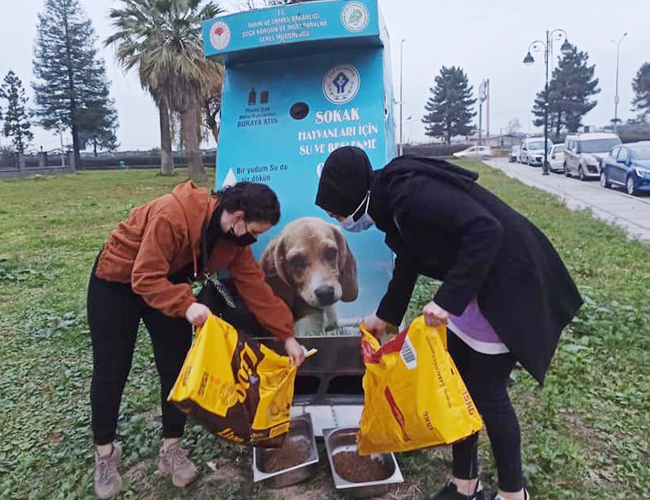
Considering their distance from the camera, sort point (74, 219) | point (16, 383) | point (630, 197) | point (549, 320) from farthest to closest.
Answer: point (630, 197) < point (74, 219) < point (16, 383) < point (549, 320)

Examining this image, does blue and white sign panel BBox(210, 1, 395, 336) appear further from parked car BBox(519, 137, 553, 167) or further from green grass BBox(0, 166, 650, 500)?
parked car BBox(519, 137, 553, 167)

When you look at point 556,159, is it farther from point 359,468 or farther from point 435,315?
point 435,315

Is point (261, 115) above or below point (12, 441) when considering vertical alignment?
above

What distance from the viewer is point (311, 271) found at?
2943 millimetres

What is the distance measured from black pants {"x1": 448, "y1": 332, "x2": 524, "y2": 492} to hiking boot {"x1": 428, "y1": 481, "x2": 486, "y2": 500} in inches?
6.6

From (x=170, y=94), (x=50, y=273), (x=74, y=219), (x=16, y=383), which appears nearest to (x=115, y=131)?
(x=170, y=94)

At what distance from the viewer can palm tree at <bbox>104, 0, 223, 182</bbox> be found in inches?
774

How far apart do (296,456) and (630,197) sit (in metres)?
14.8

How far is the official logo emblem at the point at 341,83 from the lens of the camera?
300cm

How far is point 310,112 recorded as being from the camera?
3.04 metres

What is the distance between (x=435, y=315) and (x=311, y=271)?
3.23 ft

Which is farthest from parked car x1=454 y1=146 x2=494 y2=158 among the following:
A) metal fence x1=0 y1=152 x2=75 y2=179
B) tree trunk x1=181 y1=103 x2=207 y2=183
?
tree trunk x1=181 y1=103 x2=207 y2=183

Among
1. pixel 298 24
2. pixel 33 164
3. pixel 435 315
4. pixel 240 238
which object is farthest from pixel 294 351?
A: pixel 33 164

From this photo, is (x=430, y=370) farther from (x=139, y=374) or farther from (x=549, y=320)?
(x=139, y=374)
